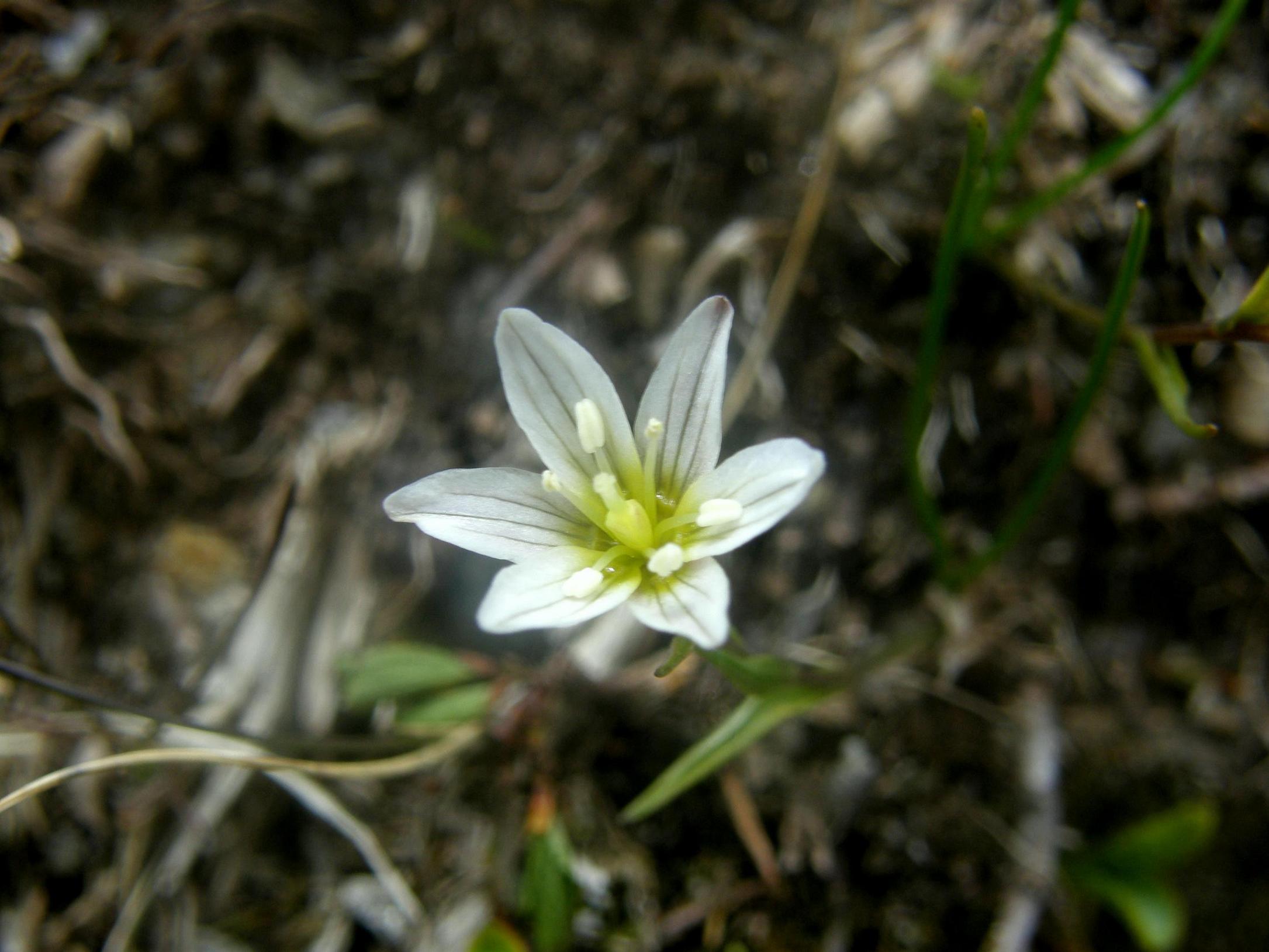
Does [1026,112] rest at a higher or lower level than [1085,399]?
higher

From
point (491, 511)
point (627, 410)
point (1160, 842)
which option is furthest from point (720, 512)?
point (1160, 842)

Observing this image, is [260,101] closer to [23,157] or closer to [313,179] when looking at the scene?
[313,179]

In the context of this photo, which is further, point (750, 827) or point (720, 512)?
point (750, 827)

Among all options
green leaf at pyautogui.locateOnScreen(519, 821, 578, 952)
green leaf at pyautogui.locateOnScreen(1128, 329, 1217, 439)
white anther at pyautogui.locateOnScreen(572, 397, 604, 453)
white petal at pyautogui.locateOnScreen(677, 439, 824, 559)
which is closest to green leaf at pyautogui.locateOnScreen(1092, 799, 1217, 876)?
green leaf at pyautogui.locateOnScreen(1128, 329, 1217, 439)

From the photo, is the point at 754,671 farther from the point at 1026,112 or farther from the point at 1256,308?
the point at 1026,112

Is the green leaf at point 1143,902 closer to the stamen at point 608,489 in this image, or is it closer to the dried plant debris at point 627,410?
the dried plant debris at point 627,410

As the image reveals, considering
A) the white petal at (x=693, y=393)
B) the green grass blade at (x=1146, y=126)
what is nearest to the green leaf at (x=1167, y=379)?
the green grass blade at (x=1146, y=126)
